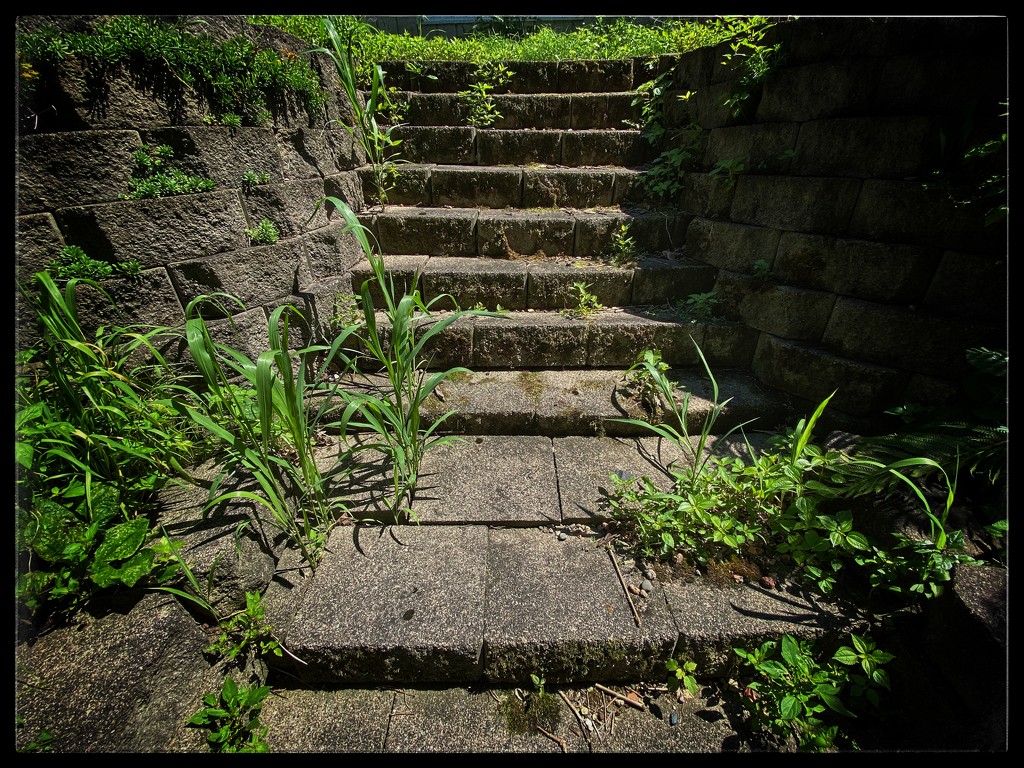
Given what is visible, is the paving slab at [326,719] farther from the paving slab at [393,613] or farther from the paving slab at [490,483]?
the paving slab at [490,483]

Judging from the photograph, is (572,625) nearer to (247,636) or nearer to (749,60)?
(247,636)

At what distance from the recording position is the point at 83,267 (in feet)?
5.48

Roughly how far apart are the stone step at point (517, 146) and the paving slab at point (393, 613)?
3.03 meters

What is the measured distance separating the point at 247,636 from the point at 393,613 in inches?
20.0

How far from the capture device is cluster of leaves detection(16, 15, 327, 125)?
1522 millimetres

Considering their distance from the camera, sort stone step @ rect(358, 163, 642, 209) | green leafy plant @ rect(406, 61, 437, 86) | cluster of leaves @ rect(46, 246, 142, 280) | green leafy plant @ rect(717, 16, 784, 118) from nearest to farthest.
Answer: cluster of leaves @ rect(46, 246, 142, 280), green leafy plant @ rect(717, 16, 784, 118), stone step @ rect(358, 163, 642, 209), green leafy plant @ rect(406, 61, 437, 86)

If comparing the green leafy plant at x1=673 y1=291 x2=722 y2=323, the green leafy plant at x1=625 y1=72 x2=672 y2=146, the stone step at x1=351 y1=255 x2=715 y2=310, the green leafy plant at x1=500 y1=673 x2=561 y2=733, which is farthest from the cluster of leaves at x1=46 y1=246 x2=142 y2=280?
the green leafy plant at x1=625 y1=72 x2=672 y2=146

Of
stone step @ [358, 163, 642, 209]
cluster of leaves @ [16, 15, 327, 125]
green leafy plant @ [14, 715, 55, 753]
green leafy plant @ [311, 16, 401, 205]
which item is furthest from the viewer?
stone step @ [358, 163, 642, 209]

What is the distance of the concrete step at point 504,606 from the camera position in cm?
138

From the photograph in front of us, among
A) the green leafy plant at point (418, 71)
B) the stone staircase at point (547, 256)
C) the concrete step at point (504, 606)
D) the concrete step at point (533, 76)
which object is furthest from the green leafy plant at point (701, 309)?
the green leafy plant at point (418, 71)

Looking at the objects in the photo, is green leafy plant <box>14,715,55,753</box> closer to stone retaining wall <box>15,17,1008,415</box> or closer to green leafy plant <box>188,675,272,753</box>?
green leafy plant <box>188,675,272,753</box>

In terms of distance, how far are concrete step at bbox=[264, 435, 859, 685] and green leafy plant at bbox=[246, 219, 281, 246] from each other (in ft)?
5.04
